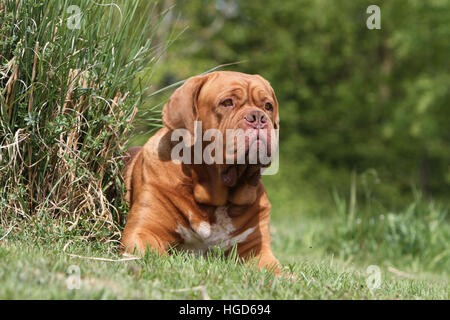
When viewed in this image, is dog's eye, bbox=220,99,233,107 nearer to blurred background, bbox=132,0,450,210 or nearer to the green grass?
the green grass

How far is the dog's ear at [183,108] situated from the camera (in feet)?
10.7

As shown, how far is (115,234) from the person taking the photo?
11.1 feet

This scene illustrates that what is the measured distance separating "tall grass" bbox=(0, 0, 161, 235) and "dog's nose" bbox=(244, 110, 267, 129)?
80 cm

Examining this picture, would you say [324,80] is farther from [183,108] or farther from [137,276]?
[137,276]

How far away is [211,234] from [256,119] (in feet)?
2.54

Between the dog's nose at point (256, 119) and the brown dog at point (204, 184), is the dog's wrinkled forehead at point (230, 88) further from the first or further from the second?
the dog's nose at point (256, 119)

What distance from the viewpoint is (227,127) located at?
314 cm

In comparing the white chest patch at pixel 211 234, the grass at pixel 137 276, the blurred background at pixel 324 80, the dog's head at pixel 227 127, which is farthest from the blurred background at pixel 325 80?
the grass at pixel 137 276

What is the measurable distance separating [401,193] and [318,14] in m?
6.14

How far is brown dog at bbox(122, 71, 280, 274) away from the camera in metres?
3.21

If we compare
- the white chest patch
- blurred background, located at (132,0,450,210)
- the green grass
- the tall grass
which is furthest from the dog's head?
blurred background, located at (132,0,450,210)

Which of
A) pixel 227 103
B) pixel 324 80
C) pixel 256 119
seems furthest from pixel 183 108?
pixel 324 80

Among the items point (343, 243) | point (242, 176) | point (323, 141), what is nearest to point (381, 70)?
point (323, 141)

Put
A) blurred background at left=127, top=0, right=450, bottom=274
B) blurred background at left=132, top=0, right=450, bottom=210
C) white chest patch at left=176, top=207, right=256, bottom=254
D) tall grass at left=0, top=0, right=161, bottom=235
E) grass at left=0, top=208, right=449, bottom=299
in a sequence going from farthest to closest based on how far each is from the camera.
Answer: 1. blurred background at left=132, top=0, right=450, bottom=210
2. blurred background at left=127, top=0, right=450, bottom=274
3. white chest patch at left=176, top=207, right=256, bottom=254
4. tall grass at left=0, top=0, right=161, bottom=235
5. grass at left=0, top=208, right=449, bottom=299
